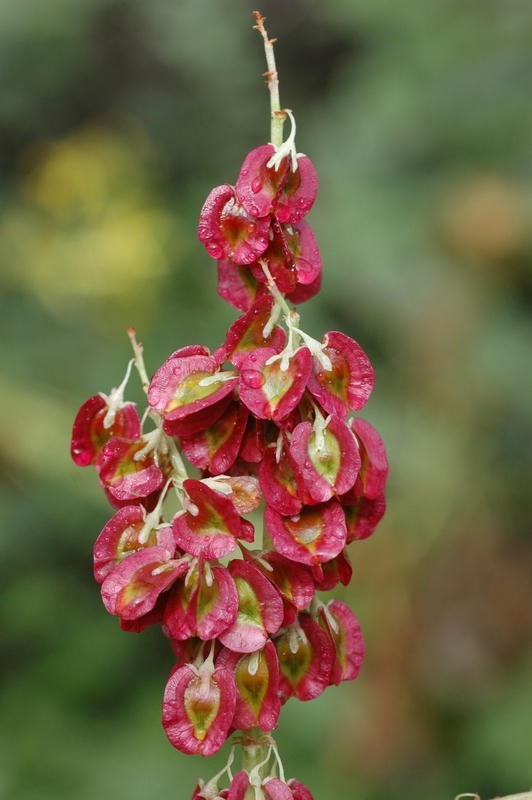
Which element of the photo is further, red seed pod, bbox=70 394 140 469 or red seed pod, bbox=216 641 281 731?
red seed pod, bbox=70 394 140 469

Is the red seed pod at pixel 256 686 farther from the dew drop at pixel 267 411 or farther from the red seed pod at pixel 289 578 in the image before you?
the dew drop at pixel 267 411

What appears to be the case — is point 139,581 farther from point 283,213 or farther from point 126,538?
point 283,213

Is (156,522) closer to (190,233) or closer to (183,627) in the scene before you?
(183,627)

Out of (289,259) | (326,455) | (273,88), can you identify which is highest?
(273,88)

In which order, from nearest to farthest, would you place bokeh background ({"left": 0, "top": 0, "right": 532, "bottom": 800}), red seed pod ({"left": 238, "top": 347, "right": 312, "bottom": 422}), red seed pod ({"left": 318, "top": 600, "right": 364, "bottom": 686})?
red seed pod ({"left": 238, "top": 347, "right": 312, "bottom": 422}), red seed pod ({"left": 318, "top": 600, "right": 364, "bottom": 686}), bokeh background ({"left": 0, "top": 0, "right": 532, "bottom": 800})

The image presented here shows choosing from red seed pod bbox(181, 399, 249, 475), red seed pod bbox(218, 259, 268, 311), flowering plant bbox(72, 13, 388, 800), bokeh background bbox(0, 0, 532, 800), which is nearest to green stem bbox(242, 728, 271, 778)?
flowering plant bbox(72, 13, 388, 800)

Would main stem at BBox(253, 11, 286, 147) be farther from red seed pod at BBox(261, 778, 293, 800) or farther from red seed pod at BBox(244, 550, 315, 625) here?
red seed pod at BBox(261, 778, 293, 800)

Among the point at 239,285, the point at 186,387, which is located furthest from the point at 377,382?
the point at 186,387

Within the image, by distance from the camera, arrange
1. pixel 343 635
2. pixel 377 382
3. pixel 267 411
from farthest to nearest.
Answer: pixel 377 382
pixel 343 635
pixel 267 411
